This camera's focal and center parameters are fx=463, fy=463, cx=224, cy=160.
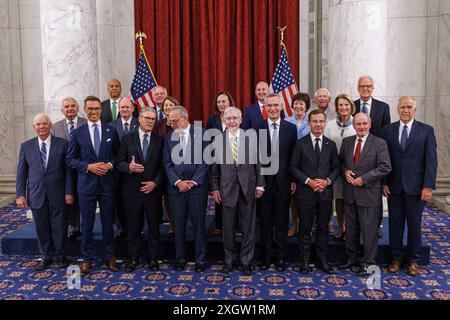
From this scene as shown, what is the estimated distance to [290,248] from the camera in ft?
18.0

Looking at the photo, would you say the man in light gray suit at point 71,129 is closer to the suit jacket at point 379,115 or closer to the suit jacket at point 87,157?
the suit jacket at point 87,157

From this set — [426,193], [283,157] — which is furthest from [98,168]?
[426,193]

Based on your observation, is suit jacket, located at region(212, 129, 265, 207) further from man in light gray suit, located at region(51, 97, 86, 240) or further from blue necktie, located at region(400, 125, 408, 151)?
man in light gray suit, located at region(51, 97, 86, 240)

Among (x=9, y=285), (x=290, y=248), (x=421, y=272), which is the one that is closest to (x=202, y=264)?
(x=290, y=248)

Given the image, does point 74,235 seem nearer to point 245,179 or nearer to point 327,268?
point 245,179

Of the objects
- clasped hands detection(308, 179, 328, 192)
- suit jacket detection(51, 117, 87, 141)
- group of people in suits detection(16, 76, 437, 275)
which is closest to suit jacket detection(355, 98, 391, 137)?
group of people in suits detection(16, 76, 437, 275)

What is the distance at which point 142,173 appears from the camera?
17.0 feet

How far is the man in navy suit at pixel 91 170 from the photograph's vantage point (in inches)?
203

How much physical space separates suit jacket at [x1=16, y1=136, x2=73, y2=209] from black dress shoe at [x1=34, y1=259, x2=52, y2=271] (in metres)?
0.67

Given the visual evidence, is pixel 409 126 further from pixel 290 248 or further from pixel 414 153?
pixel 290 248

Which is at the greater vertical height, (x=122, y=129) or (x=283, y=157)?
(x=122, y=129)

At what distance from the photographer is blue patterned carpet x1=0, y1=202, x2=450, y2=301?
4559 millimetres

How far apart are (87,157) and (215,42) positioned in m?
4.64

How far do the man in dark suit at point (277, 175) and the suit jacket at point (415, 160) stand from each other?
1088 mm
